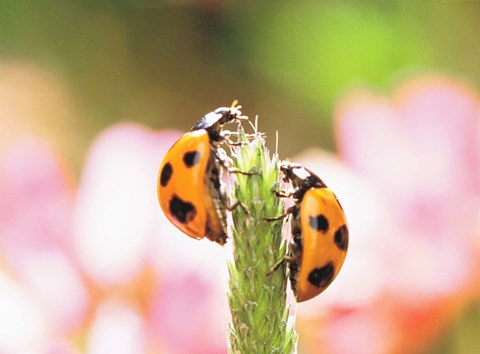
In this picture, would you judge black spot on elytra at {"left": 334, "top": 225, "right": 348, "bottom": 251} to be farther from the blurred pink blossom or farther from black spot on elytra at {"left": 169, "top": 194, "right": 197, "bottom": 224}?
the blurred pink blossom

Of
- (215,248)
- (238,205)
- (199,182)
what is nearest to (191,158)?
(199,182)

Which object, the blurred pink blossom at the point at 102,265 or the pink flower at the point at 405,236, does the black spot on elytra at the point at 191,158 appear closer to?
the blurred pink blossom at the point at 102,265

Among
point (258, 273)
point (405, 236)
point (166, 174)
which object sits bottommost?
point (258, 273)

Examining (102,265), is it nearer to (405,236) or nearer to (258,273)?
(405,236)

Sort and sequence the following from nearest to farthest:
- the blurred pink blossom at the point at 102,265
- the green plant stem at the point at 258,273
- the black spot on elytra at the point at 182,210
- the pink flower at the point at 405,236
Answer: the green plant stem at the point at 258,273, the black spot on elytra at the point at 182,210, the blurred pink blossom at the point at 102,265, the pink flower at the point at 405,236

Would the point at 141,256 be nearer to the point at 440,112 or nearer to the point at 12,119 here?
the point at 440,112

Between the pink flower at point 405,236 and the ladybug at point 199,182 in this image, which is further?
the pink flower at point 405,236

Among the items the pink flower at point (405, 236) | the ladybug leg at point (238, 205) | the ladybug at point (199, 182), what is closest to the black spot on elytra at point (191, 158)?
the ladybug at point (199, 182)

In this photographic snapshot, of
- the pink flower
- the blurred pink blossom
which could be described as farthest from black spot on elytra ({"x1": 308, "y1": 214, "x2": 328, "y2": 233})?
the pink flower
